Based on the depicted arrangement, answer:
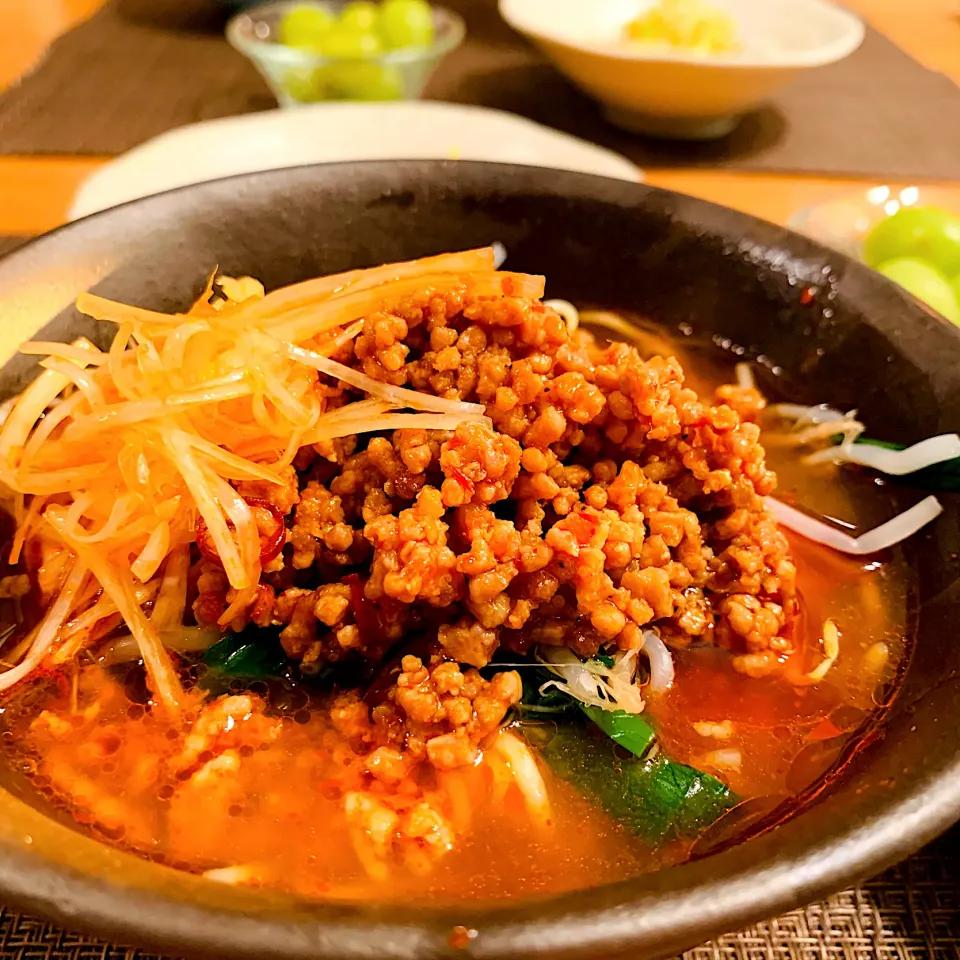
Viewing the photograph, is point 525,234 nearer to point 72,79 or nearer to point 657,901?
point 657,901

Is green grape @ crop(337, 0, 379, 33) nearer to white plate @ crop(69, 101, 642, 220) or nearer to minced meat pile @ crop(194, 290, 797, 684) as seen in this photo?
white plate @ crop(69, 101, 642, 220)

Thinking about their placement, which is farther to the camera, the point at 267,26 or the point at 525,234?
the point at 267,26

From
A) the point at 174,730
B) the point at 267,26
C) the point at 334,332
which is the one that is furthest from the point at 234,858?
the point at 267,26

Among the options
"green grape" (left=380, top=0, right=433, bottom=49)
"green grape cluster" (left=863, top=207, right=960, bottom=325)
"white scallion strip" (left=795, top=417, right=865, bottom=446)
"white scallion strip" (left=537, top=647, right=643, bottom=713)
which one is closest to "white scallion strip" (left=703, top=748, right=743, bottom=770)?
"white scallion strip" (left=537, top=647, right=643, bottom=713)

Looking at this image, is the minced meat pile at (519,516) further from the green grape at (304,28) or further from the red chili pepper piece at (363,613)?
the green grape at (304,28)

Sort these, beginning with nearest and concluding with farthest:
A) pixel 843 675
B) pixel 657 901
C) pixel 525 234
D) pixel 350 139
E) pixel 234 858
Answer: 1. pixel 657 901
2. pixel 234 858
3. pixel 843 675
4. pixel 525 234
5. pixel 350 139

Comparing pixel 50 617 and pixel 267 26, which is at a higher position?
pixel 267 26

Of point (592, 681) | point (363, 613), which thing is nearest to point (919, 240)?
point (592, 681)

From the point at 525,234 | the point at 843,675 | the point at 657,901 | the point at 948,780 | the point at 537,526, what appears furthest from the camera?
the point at 525,234
